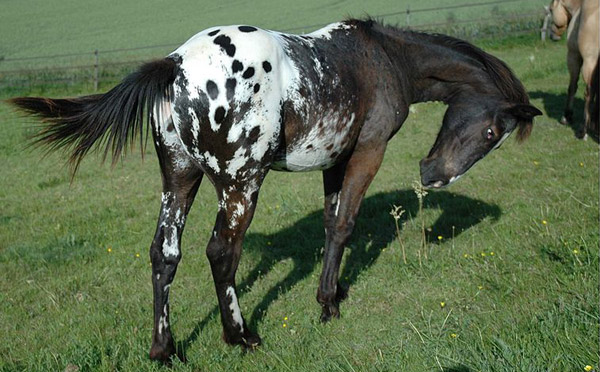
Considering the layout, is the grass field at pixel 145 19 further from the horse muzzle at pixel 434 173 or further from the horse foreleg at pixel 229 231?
the horse foreleg at pixel 229 231

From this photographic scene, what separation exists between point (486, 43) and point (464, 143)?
696 inches

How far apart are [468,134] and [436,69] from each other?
64 cm

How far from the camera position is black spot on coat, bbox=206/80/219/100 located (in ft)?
11.8

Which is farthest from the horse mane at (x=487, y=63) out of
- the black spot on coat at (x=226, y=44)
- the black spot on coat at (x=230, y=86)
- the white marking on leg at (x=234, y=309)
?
the white marking on leg at (x=234, y=309)

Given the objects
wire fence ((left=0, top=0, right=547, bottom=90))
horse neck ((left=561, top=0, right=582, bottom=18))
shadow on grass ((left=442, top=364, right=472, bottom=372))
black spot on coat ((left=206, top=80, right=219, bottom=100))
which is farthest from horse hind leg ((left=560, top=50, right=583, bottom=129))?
wire fence ((left=0, top=0, right=547, bottom=90))

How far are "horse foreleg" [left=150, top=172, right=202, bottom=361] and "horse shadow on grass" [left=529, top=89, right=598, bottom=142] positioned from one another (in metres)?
7.98

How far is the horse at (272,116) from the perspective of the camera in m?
3.67

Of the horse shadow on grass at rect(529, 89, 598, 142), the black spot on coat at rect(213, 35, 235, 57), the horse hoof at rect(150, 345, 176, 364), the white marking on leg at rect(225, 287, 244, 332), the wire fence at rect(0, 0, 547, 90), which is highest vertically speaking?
the black spot on coat at rect(213, 35, 235, 57)

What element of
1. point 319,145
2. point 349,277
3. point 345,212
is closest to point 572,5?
point 349,277

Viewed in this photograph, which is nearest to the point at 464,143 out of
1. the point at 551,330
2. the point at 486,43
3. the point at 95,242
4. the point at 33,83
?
the point at 551,330

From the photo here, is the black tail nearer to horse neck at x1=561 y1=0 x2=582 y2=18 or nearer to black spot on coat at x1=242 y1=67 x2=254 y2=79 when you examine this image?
black spot on coat at x1=242 y1=67 x2=254 y2=79

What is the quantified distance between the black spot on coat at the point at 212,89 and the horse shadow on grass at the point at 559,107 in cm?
806

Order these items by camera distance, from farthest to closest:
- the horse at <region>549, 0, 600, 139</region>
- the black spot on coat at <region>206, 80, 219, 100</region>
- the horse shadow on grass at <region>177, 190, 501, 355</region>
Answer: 1. the horse at <region>549, 0, 600, 139</region>
2. the horse shadow on grass at <region>177, 190, 501, 355</region>
3. the black spot on coat at <region>206, 80, 219, 100</region>

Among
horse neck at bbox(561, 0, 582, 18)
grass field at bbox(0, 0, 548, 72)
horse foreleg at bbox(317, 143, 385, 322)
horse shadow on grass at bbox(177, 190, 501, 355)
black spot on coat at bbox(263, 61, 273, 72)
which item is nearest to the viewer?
black spot on coat at bbox(263, 61, 273, 72)
